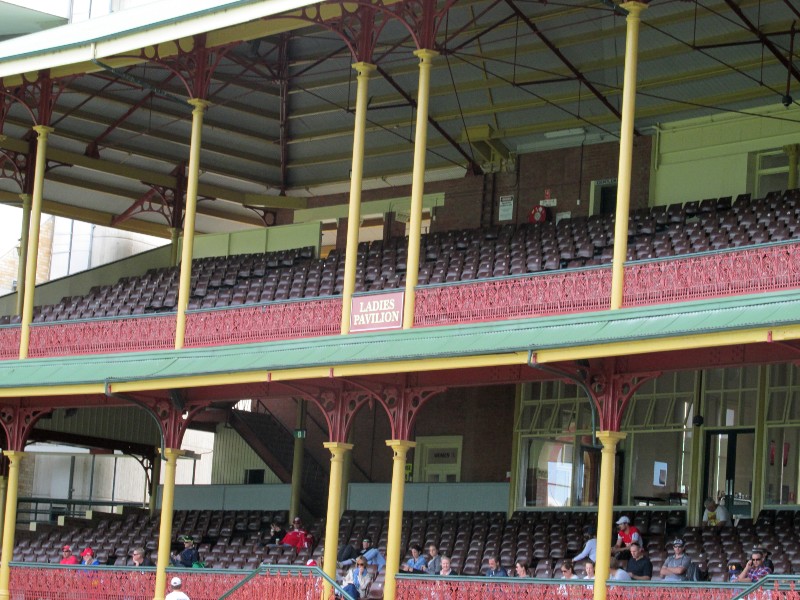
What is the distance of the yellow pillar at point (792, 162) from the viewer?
26.4 m

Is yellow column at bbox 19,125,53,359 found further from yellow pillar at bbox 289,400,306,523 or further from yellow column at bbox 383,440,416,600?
yellow column at bbox 383,440,416,600

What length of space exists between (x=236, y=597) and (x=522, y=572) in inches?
185

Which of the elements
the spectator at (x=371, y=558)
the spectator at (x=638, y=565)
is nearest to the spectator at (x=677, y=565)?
the spectator at (x=638, y=565)

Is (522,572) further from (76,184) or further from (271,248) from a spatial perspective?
(76,184)

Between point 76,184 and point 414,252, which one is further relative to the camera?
point 76,184

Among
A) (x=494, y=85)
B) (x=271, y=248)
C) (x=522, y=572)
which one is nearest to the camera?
(x=522, y=572)

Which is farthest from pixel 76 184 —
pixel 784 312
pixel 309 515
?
pixel 784 312

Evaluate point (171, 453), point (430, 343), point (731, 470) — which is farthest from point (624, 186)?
point (171, 453)

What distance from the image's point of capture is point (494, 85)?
31.0m

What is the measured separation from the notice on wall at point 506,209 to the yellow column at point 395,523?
10101 millimetres

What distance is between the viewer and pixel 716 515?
2391 cm

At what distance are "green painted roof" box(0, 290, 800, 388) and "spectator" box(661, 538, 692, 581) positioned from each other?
3.25 metres

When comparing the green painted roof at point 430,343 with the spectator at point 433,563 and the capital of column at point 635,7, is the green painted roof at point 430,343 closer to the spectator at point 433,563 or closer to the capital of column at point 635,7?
the spectator at point 433,563

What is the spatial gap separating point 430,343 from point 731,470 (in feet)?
21.3
